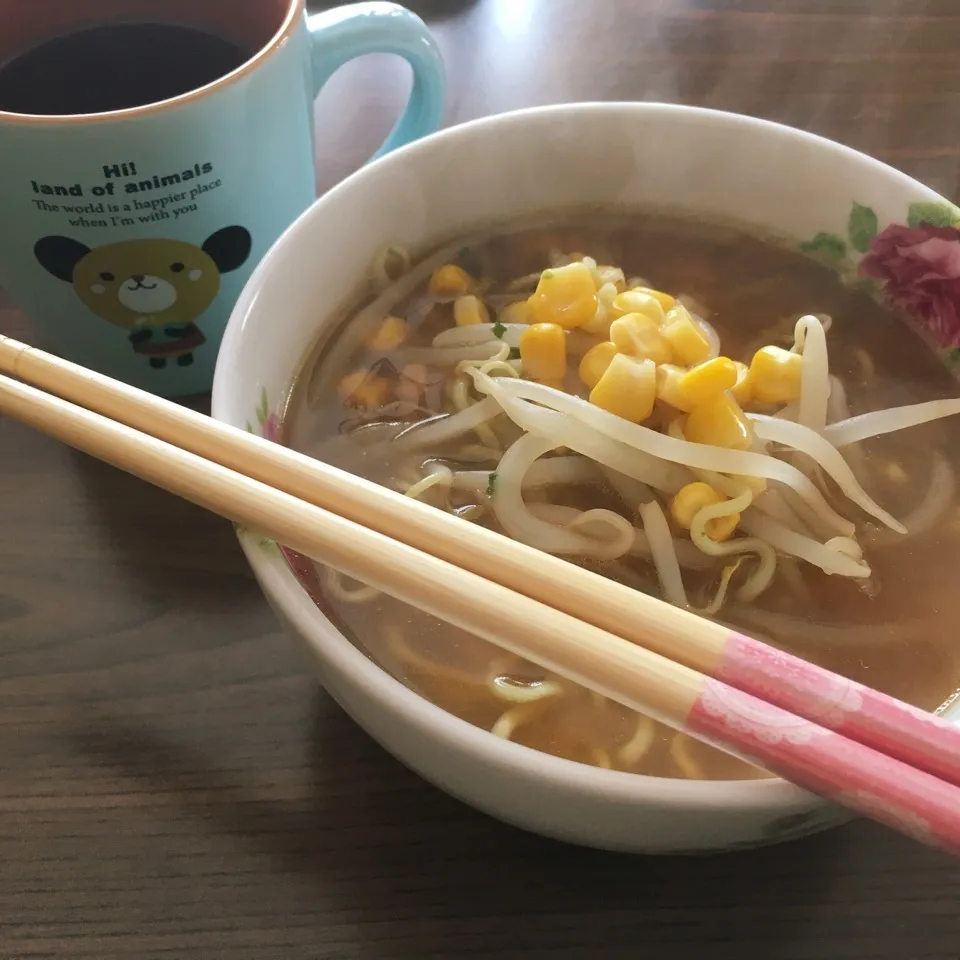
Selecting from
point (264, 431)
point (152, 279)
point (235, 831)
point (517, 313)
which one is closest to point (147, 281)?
point (152, 279)

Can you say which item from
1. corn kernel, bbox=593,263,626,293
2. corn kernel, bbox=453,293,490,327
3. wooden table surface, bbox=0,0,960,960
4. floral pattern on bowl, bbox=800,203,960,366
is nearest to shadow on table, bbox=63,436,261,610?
wooden table surface, bbox=0,0,960,960

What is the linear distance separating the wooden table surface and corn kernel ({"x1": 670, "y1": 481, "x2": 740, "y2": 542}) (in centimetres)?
19

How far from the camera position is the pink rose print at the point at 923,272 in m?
0.70

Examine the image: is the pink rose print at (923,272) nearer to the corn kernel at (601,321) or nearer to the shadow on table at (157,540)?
the corn kernel at (601,321)

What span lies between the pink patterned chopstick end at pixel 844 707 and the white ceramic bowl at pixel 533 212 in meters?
0.04

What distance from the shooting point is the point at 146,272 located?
Result: 68 centimetres

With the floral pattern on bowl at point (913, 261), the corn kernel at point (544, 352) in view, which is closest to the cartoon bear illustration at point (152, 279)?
the corn kernel at point (544, 352)

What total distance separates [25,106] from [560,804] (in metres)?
0.63

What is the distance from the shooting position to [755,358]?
2.28 feet

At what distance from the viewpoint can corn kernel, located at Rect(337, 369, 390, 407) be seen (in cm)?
72

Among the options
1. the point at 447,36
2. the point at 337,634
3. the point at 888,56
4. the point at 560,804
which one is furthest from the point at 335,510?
the point at 888,56

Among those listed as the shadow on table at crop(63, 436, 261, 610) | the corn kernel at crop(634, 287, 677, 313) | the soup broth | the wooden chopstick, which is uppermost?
the wooden chopstick

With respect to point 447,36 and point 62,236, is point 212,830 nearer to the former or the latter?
point 62,236

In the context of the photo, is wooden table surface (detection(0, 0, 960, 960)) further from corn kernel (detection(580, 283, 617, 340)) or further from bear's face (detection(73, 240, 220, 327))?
corn kernel (detection(580, 283, 617, 340))
